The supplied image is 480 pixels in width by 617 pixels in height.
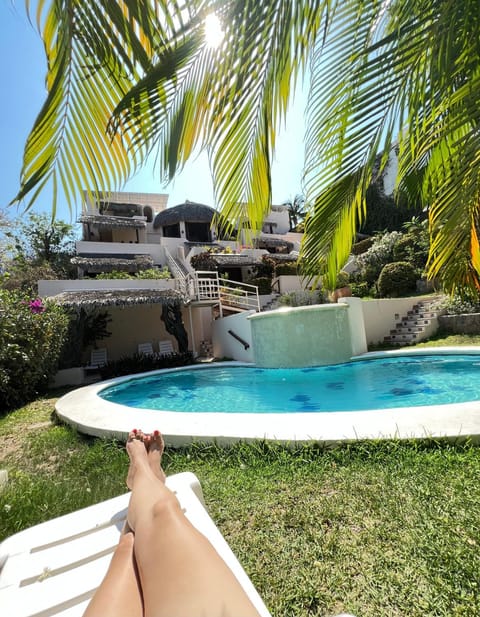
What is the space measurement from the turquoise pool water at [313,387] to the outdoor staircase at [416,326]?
111 inches

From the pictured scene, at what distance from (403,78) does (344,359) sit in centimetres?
1089

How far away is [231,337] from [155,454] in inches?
487

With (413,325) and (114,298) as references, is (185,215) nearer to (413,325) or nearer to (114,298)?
(114,298)

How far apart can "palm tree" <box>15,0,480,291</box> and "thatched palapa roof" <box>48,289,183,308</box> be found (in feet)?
36.9

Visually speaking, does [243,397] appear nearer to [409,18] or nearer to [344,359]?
[344,359]

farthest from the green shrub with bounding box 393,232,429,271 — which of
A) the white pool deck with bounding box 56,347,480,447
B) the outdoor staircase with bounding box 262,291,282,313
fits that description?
the white pool deck with bounding box 56,347,480,447

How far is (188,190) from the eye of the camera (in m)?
2.52

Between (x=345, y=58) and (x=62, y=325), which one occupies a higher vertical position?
(x=345, y=58)

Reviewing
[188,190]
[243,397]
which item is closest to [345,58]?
[188,190]

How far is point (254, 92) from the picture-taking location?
1947 mm

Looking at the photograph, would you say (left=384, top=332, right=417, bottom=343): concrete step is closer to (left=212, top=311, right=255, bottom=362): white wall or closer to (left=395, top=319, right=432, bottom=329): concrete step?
(left=395, top=319, right=432, bottom=329): concrete step

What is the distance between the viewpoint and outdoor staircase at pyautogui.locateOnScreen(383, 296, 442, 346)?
1385cm

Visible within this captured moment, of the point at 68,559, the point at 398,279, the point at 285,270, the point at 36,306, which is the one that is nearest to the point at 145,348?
the point at 36,306

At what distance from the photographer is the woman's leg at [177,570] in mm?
1155
